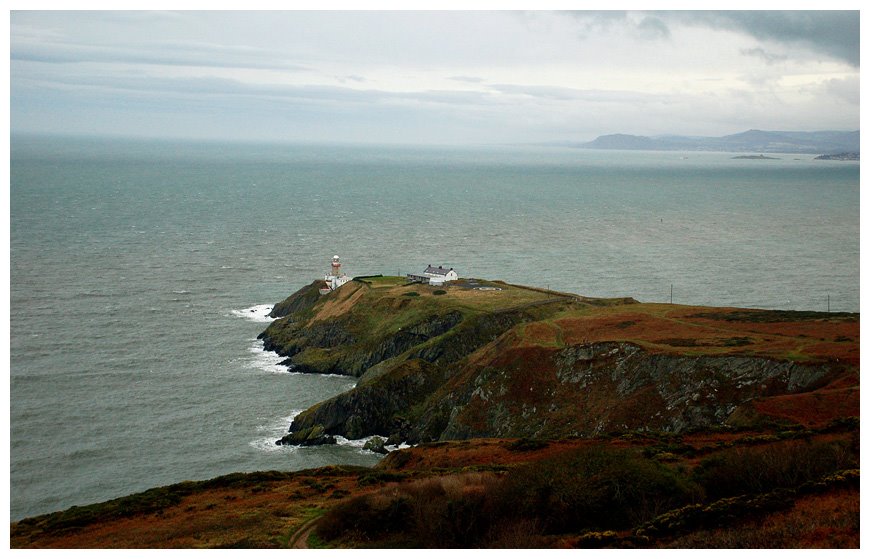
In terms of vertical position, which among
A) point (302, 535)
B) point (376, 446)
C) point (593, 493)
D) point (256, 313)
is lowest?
point (376, 446)

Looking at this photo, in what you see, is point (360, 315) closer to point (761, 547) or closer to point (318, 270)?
point (318, 270)

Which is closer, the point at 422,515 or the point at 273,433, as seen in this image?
the point at 422,515

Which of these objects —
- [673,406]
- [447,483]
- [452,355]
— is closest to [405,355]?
[452,355]

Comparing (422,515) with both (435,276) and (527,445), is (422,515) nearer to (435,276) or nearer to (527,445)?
(527,445)

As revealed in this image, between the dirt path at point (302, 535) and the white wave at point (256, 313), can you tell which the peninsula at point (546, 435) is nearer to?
the dirt path at point (302, 535)

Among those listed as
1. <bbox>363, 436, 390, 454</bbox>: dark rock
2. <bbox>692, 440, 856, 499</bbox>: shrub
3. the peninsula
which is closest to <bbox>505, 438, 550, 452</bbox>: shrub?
the peninsula

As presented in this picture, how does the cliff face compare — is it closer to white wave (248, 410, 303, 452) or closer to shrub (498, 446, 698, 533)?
white wave (248, 410, 303, 452)

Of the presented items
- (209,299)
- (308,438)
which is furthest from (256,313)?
(308,438)

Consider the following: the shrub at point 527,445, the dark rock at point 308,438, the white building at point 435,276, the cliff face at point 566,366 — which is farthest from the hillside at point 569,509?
the white building at point 435,276
